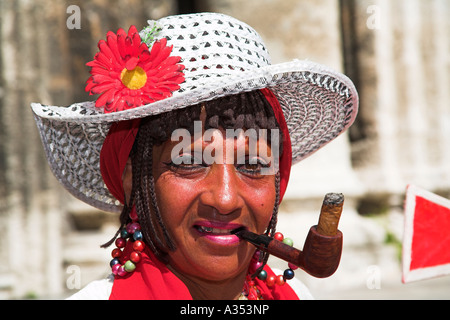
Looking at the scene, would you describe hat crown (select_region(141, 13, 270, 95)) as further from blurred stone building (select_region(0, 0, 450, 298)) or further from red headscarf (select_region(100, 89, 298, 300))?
blurred stone building (select_region(0, 0, 450, 298))

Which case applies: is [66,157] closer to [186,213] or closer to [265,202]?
[186,213]

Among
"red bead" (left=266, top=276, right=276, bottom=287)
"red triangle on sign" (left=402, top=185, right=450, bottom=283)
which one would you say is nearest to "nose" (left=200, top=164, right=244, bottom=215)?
"red bead" (left=266, top=276, right=276, bottom=287)

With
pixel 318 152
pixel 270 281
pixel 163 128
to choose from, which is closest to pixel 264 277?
pixel 270 281

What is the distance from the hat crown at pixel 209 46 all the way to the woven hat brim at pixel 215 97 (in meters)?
0.08

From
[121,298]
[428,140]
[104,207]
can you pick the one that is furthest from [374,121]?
[121,298]

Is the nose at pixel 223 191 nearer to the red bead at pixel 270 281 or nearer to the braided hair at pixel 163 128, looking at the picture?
the braided hair at pixel 163 128

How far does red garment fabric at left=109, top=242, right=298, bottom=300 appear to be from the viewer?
168 cm

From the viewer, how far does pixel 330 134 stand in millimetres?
2137

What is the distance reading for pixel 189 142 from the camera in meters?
1.64

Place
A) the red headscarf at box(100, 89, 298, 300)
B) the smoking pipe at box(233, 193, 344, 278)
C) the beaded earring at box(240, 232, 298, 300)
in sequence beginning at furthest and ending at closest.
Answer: the beaded earring at box(240, 232, 298, 300)
the red headscarf at box(100, 89, 298, 300)
the smoking pipe at box(233, 193, 344, 278)

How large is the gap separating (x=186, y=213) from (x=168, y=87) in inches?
14.4

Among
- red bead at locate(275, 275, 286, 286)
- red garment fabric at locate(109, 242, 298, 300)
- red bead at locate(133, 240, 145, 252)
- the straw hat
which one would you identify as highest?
the straw hat

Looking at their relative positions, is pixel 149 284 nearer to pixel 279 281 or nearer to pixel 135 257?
pixel 135 257

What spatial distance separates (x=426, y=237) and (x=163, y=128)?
0.93 m
